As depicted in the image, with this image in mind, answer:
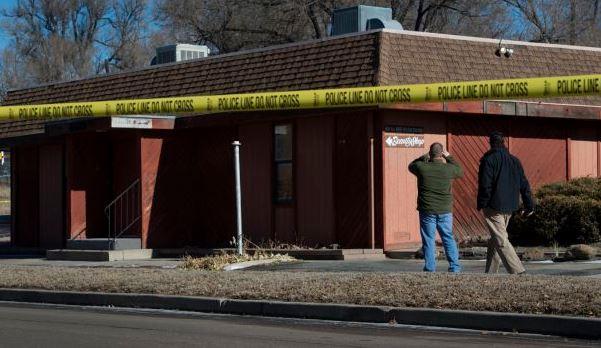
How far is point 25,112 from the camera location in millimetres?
20344

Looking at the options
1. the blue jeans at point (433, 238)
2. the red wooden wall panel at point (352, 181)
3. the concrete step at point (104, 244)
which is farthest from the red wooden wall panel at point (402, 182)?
the concrete step at point (104, 244)

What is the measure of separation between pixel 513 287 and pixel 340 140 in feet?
27.2

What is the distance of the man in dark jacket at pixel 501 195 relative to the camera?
43.3 ft

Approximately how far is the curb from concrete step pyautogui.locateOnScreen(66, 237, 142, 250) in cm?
632

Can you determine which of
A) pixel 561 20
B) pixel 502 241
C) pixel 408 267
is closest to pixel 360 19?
pixel 408 267

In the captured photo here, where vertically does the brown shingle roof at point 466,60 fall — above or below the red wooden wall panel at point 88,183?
above

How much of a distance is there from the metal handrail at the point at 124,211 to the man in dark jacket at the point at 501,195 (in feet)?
34.5

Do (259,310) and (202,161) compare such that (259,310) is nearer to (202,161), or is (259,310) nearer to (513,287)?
(513,287)

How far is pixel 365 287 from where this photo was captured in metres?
12.5

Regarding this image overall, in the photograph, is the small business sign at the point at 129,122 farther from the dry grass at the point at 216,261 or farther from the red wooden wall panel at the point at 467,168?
the red wooden wall panel at the point at 467,168

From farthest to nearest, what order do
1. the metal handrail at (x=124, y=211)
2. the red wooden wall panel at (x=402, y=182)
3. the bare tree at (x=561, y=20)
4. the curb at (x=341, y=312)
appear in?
the bare tree at (x=561, y=20), the metal handrail at (x=124, y=211), the red wooden wall panel at (x=402, y=182), the curb at (x=341, y=312)

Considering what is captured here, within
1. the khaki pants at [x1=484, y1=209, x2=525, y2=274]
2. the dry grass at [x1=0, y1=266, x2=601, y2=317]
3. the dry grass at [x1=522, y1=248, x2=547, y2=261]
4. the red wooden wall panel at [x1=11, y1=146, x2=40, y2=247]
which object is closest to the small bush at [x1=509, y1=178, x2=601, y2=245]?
the dry grass at [x1=522, y1=248, x2=547, y2=261]

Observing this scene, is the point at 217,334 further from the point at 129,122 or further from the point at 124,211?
the point at 124,211

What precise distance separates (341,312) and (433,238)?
281cm
